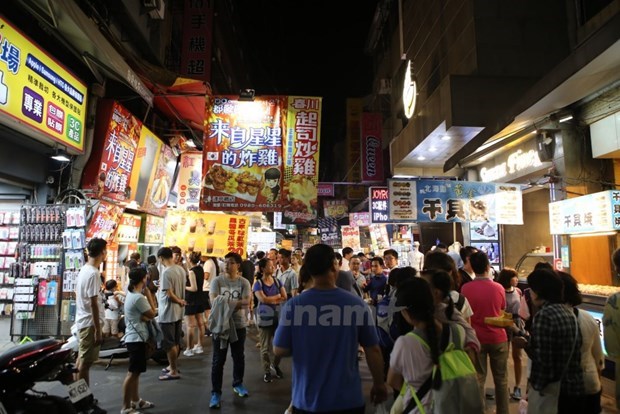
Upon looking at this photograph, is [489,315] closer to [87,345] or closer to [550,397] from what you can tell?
[550,397]

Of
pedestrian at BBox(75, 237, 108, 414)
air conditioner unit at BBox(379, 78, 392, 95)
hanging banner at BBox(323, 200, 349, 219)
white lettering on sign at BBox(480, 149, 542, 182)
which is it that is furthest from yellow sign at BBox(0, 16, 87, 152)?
hanging banner at BBox(323, 200, 349, 219)

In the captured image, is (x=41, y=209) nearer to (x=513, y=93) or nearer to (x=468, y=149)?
→ (x=468, y=149)

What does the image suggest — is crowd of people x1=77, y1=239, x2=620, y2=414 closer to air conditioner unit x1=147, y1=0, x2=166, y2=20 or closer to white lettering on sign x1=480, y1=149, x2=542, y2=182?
white lettering on sign x1=480, y1=149, x2=542, y2=182

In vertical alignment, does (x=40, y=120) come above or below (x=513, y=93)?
below

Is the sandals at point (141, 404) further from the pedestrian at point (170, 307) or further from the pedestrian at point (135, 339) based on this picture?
the pedestrian at point (170, 307)

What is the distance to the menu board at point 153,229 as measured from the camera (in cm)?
1236

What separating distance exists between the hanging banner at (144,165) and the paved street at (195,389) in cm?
430

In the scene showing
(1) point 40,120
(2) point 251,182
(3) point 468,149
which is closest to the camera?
(1) point 40,120

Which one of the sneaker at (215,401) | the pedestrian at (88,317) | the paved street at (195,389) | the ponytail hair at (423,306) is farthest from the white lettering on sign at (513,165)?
the pedestrian at (88,317)

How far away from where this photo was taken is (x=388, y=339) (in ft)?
16.8

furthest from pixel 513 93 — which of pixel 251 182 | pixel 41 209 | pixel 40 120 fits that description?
pixel 41 209

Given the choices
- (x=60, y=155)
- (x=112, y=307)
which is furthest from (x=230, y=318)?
(x=60, y=155)

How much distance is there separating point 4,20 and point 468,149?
909 cm

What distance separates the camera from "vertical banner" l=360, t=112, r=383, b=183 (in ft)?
64.7
